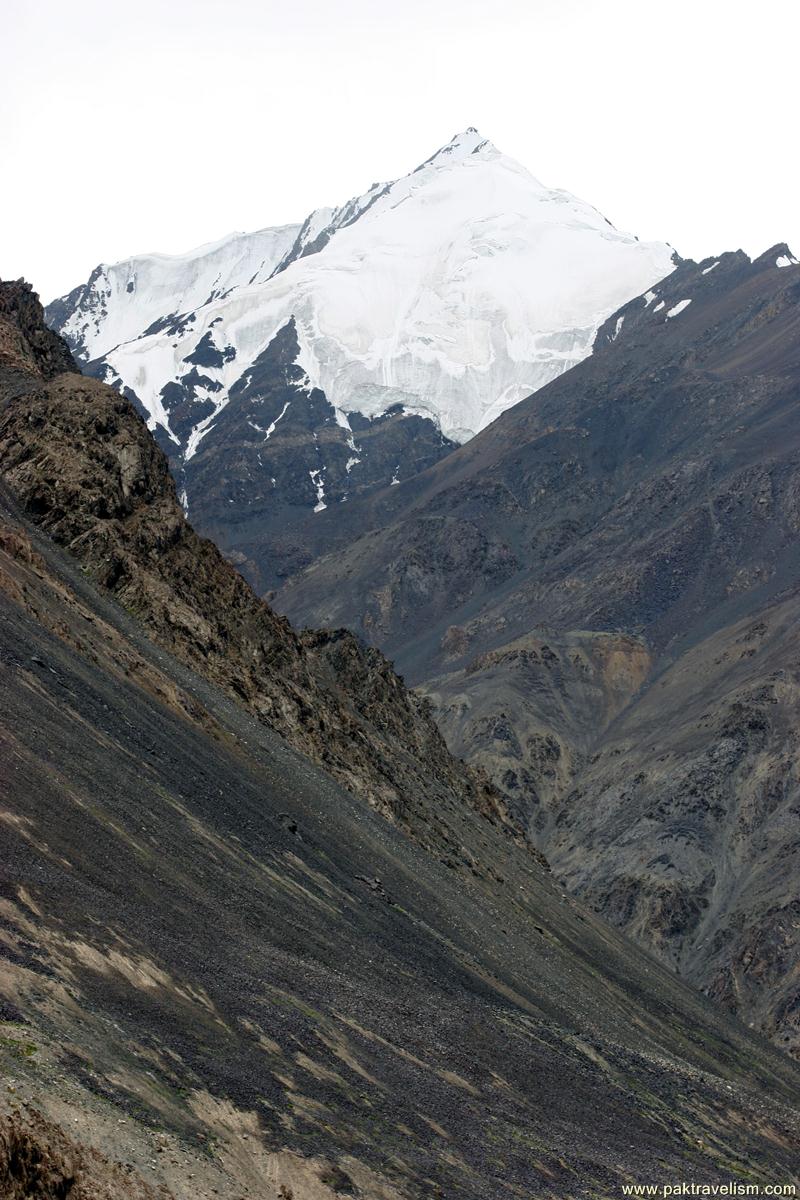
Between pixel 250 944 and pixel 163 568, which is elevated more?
pixel 163 568

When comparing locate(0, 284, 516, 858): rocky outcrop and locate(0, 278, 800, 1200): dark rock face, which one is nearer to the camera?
locate(0, 278, 800, 1200): dark rock face

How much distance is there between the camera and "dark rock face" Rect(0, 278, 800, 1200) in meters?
21.2

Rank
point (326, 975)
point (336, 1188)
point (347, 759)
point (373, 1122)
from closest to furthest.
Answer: point (336, 1188) → point (373, 1122) → point (326, 975) → point (347, 759)

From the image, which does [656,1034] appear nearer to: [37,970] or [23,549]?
[23,549]

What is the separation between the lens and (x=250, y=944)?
3212 centimetres

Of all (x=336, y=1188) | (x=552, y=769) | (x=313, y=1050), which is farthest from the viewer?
(x=552, y=769)

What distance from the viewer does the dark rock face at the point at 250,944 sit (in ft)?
69.5

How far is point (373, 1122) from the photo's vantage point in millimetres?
24547

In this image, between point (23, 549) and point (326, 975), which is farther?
point (23, 549)

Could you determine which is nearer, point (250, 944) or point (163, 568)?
point (250, 944)

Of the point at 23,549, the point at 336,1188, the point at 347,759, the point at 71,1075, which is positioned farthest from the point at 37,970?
the point at 347,759

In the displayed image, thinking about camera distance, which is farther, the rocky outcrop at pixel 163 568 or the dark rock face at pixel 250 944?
the rocky outcrop at pixel 163 568

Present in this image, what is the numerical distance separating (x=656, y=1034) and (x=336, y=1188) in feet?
122

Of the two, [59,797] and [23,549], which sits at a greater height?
[23,549]
